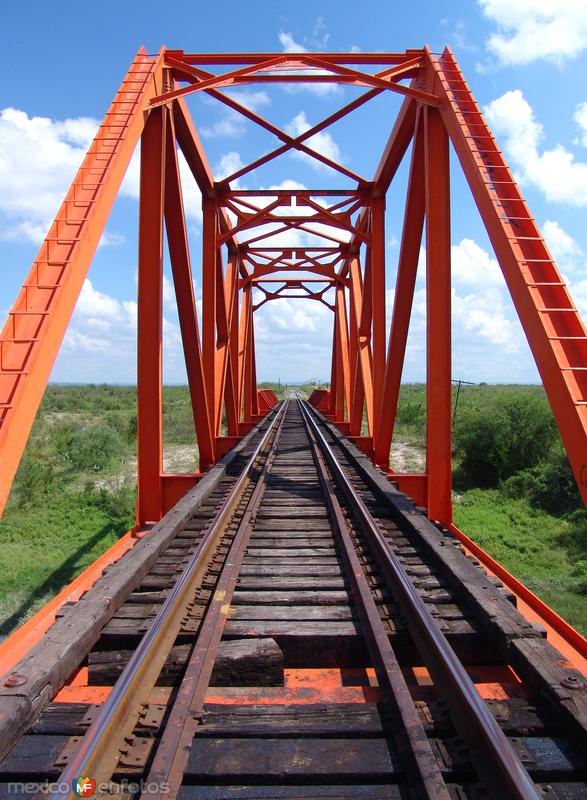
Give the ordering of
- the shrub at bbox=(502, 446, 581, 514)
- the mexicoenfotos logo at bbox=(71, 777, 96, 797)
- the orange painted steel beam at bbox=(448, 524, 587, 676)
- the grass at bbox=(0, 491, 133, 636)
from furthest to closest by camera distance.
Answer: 1. the shrub at bbox=(502, 446, 581, 514)
2. the grass at bbox=(0, 491, 133, 636)
3. the orange painted steel beam at bbox=(448, 524, 587, 676)
4. the mexicoenfotos logo at bbox=(71, 777, 96, 797)

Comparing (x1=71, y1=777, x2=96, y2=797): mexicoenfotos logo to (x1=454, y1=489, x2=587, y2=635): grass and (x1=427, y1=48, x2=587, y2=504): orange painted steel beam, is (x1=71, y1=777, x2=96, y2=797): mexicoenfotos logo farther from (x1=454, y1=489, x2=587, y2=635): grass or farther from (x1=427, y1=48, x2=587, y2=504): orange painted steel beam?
(x1=454, y1=489, x2=587, y2=635): grass

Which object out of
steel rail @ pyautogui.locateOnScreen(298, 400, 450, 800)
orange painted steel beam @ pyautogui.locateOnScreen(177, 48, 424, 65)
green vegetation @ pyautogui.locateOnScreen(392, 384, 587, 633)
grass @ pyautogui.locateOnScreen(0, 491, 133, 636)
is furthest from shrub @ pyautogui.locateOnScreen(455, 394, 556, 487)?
steel rail @ pyautogui.locateOnScreen(298, 400, 450, 800)

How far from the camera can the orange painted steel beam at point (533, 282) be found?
3.80 meters

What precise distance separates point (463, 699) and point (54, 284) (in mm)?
3793

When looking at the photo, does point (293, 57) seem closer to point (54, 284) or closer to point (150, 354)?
point (150, 354)

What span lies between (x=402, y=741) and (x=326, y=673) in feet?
3.07

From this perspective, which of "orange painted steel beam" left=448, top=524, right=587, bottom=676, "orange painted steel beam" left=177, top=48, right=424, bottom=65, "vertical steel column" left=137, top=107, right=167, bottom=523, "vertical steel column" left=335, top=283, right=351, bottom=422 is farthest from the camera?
"vertical steel column" left=335, top=283, right=351, bottom=422

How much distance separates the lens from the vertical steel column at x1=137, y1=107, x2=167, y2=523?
660cm

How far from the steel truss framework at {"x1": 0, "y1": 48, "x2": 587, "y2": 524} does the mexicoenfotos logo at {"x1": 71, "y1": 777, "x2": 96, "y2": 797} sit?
1.66 meters

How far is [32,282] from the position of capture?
4145mm

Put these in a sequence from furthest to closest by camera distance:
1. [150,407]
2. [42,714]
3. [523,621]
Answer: [150,407] < [523,621] < [42,714]

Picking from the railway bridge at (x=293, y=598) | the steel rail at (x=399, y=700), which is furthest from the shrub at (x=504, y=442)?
the steel rail at (x=399, y=700)

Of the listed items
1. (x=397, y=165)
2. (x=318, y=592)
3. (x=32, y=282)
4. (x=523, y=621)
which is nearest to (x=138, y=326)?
(x=32, y=282)

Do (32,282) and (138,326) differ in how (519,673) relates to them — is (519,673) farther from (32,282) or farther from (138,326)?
(138,326)
